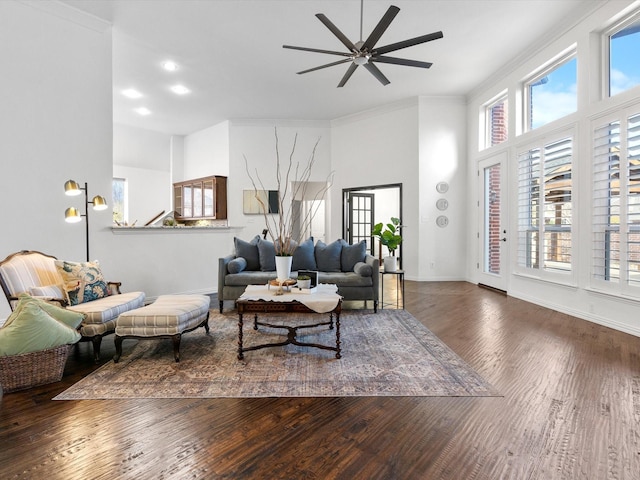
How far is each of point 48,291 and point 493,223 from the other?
6.44 m

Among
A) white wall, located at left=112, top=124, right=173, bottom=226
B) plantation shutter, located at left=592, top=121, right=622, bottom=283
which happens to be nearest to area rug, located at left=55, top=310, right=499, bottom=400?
plantation shutter, located at left=592, top=121, right=622, bottom=283

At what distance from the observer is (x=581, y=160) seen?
14.0 ft

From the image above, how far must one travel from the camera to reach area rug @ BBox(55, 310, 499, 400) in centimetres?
235

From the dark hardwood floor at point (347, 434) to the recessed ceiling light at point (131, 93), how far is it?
585 cm

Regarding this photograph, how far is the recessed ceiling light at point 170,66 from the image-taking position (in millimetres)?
5625

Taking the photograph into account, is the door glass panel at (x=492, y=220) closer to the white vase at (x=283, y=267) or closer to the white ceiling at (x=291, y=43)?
the white ceiling at (x=291, y=43)

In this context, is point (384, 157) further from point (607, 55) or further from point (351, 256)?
point (607, 55)

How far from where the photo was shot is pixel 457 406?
2152 mm

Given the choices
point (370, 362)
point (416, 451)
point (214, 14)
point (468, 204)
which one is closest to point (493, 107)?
point (468, 204)

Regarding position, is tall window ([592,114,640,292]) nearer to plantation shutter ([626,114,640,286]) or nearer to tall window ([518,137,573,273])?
plantation shutter ([626,114,640,286])

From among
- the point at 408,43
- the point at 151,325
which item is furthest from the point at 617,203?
the point at 151,325

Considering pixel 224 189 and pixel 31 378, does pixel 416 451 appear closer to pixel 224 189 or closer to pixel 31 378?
pixel 31 378

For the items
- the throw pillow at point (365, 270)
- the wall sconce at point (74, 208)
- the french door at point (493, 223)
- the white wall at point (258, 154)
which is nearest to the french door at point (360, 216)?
the white wall at point (258, 154)

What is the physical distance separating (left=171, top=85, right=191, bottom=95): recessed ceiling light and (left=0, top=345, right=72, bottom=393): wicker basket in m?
5.44
